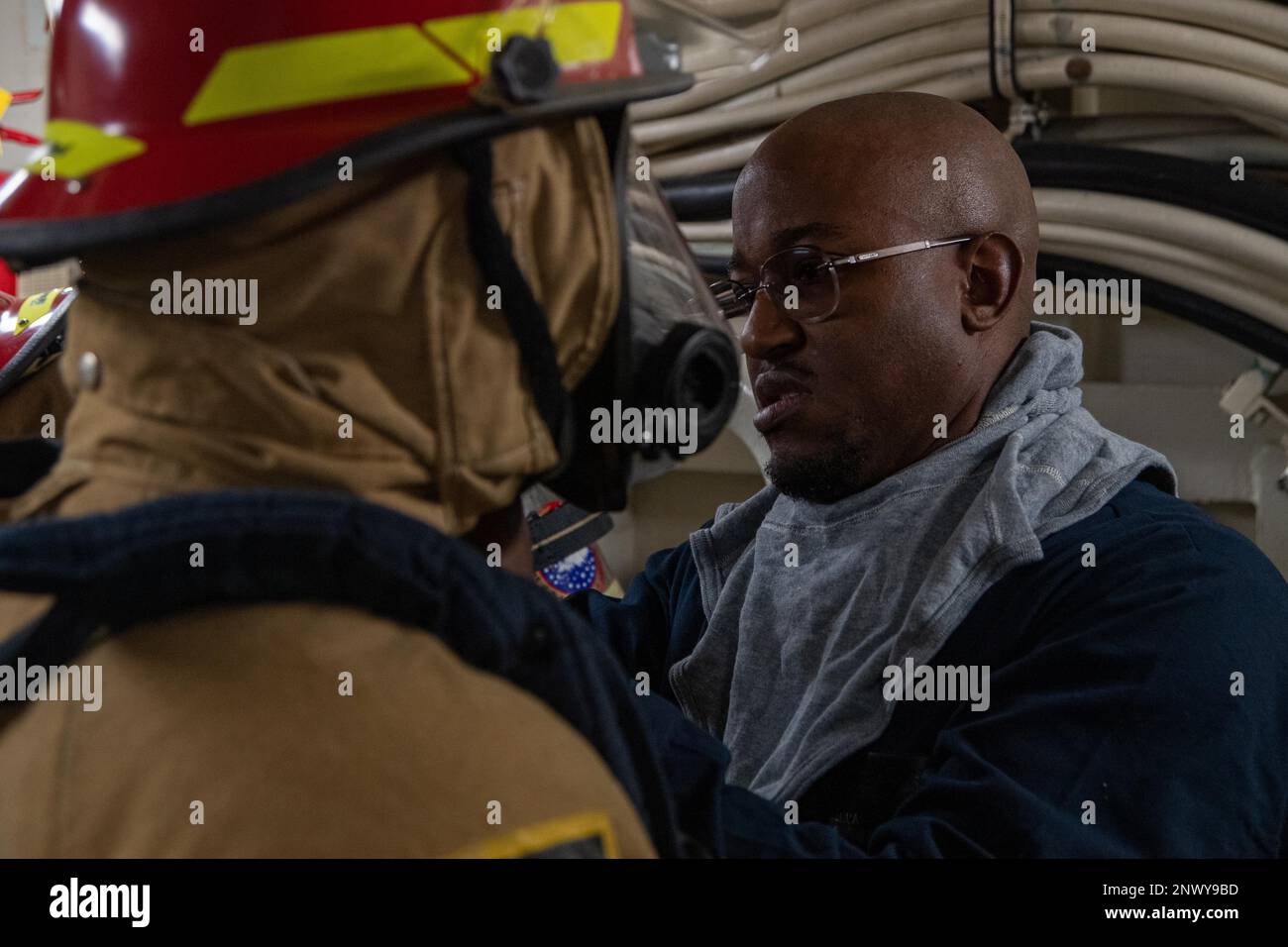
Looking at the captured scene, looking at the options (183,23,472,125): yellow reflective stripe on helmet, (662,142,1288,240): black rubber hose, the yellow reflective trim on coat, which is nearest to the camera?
the yellow reflective trim on coat

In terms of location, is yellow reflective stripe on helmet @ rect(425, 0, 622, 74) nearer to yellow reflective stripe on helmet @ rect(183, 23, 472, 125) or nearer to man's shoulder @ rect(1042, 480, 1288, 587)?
yellow reflective stripe on helmet @ rect(183, 23, 472, 125)

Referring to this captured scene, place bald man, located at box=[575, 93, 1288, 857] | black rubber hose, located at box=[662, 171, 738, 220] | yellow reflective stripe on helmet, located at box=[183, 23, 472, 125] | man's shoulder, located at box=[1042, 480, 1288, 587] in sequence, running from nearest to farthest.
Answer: yellow reflective stripe on helmet, located at box=[183, 23, 472, 125]
bald man, located at box=[575, 93, 1288, 857]
man's shoulder, located at box=[1042, 480, 1288, 587]
black rubber hose, located at box=[662, 171, 738, 220]

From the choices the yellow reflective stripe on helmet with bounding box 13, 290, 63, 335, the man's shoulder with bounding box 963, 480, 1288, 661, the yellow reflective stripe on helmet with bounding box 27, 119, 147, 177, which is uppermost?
the yellow reflective stripe on helmet with bounding box 13, 290, 63, 335

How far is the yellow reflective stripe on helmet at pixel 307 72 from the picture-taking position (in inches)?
29.7

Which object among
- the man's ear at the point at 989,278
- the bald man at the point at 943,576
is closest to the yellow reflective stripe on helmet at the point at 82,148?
the bald man at the point at 943,576

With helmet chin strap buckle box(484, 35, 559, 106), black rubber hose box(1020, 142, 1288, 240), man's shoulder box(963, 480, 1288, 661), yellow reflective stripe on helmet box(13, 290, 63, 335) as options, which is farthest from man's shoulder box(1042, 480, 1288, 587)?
yellow reflective stripe on helmet box(13, 290, 63, 335)

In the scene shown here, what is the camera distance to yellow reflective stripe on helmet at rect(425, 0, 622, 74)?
0.77 metres

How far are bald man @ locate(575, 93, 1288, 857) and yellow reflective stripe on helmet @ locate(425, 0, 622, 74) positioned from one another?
1.90ft

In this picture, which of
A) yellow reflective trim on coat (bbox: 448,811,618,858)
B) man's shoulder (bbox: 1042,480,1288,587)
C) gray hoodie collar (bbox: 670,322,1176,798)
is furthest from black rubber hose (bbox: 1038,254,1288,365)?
yellow reflective trim on coat (bbox: 448,811,618,858)

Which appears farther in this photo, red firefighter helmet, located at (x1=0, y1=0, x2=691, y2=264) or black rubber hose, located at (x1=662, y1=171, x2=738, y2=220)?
black rubber hose, located at (x1=662, y1=171, x2=738, y2=220)

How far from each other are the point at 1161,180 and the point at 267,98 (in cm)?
148

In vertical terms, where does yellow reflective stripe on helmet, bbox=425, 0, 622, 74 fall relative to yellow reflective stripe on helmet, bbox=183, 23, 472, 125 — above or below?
above

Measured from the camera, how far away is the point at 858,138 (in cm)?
156

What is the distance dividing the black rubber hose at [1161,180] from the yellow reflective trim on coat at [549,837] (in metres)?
1.52
